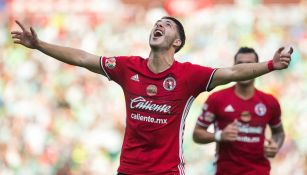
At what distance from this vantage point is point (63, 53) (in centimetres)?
524

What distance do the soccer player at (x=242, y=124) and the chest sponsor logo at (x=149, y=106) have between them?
1.25 meters

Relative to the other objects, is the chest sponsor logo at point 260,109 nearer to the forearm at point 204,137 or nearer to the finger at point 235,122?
the finger at point 235,122

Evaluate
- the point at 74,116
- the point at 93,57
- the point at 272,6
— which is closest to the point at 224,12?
the point at 272,6

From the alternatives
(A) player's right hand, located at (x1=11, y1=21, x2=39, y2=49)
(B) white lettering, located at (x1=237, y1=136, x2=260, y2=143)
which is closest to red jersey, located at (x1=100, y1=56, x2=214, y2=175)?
(A) player's right hand, located at (x1=11, y1=21, x2=39, y2=49)

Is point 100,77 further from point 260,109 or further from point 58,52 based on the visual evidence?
point 58,52

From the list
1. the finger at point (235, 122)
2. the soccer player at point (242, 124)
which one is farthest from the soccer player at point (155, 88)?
the soccer player at point (242, 124)

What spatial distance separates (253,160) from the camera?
6.40 m

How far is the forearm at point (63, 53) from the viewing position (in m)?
5.21

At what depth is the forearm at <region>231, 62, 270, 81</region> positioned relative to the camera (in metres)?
4.84

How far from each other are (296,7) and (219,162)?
416cm

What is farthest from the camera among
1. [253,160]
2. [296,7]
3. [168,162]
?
[296,7]

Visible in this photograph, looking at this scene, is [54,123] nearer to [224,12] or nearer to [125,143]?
[224,12]

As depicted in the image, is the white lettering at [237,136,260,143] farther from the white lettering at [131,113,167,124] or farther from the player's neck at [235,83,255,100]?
the white lettering at [131,113,167,124]

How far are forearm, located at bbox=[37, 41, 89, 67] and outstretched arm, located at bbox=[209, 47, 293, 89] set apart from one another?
104 cm
